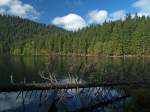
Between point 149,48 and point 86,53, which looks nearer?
point 149,48

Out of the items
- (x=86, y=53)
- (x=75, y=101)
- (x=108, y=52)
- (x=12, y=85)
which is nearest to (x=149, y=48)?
(x=108, y=52)

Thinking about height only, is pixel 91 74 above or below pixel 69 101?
above

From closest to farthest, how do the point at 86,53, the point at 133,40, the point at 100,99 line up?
the point at 100,99
the point at 133,40
the point at 86,53

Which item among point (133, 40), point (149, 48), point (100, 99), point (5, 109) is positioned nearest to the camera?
point (100, 99)

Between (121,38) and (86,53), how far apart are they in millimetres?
37734

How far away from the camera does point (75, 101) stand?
75.8ft

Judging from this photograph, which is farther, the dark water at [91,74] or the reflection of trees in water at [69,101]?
the dark water at [91,74]

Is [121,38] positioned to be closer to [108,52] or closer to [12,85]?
[108,52]

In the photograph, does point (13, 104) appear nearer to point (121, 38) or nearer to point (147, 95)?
point (147, 95)

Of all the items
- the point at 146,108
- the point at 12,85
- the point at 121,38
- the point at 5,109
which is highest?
the point at 121,38

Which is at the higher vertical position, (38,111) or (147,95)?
(147,95)

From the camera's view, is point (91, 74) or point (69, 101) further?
point (91, 74)

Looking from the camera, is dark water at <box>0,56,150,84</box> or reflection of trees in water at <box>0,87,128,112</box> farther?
dark water at <box>0,56,150,84</box>

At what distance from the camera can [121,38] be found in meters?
162
